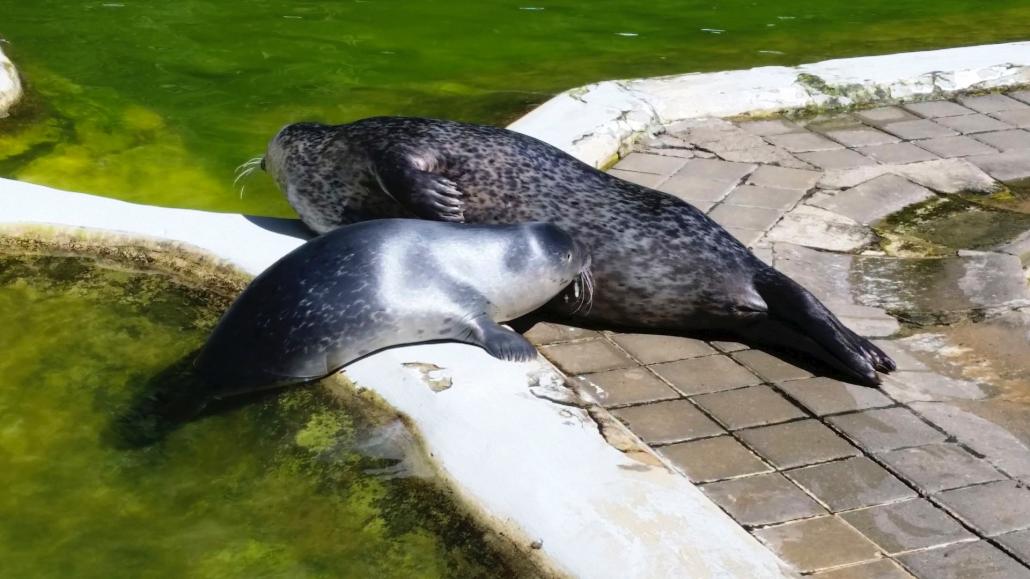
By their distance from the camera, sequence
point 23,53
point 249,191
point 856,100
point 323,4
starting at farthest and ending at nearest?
point 323,4 → point 23,53 → point 856,100 → point 249,191

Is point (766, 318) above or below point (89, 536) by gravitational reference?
above

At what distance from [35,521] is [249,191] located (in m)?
2.81

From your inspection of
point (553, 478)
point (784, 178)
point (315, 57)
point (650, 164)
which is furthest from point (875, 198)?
point (315, 57)

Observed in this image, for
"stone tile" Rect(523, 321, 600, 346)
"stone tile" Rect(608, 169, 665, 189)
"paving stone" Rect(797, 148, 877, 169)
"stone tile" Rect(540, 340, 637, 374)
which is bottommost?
"stone tile" Rect(523, 321, 600, 346)

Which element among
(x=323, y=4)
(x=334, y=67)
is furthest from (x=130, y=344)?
(x=323, y=4)

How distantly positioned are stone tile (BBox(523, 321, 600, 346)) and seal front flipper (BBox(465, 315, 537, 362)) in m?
0.28

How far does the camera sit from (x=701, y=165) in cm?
614

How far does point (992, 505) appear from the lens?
11.0 ft

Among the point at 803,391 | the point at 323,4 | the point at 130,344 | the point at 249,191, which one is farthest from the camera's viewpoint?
the point at 323,4

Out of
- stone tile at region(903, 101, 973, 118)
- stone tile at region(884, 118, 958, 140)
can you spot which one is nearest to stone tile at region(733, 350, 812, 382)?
stone tile at region(884, 118, 958, 140)

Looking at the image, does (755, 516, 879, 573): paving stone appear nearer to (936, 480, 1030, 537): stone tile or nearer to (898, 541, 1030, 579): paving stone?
(898, 541, 1030, 579): paving stone

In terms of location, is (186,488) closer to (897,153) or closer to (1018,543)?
(1018,543)

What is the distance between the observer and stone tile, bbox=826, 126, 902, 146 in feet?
21.6

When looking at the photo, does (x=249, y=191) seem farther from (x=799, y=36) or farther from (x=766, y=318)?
(x=799, y=36)
